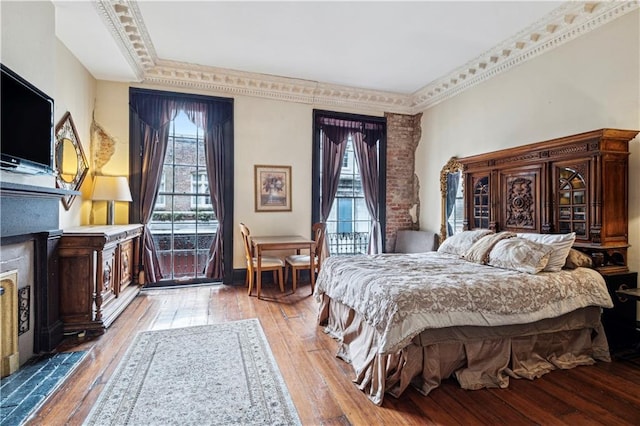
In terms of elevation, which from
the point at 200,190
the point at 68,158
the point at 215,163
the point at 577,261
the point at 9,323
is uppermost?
the point at 215,163

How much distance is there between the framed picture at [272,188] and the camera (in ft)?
18.0

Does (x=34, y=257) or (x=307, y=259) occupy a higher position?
(x=34, y=257)

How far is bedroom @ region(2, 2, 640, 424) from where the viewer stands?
9.98 ft

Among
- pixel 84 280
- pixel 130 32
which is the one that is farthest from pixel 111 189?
pixel 130 32

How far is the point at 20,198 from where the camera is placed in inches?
98.3

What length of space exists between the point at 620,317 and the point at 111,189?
580 centimetres

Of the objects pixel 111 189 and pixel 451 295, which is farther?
pixel 111 189

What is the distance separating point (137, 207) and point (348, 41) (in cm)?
380

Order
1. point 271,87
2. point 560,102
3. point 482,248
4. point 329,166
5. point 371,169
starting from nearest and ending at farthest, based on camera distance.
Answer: point 482,248 < point 560,102 < point 271,87 < point 329,166 < point 371,169

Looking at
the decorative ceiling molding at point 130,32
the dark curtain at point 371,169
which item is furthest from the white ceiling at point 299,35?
the dark curtain at point 371,169

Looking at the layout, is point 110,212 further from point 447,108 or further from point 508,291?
point 447,108

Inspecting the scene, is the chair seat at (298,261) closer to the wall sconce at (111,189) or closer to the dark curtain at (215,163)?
the dark curtain at (215,163)

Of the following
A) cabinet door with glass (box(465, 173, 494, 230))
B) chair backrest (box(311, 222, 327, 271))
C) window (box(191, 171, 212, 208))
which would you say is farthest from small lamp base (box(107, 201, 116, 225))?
cabinet door with glass (box(465, 173, 494, 230))

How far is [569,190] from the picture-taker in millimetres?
3418
